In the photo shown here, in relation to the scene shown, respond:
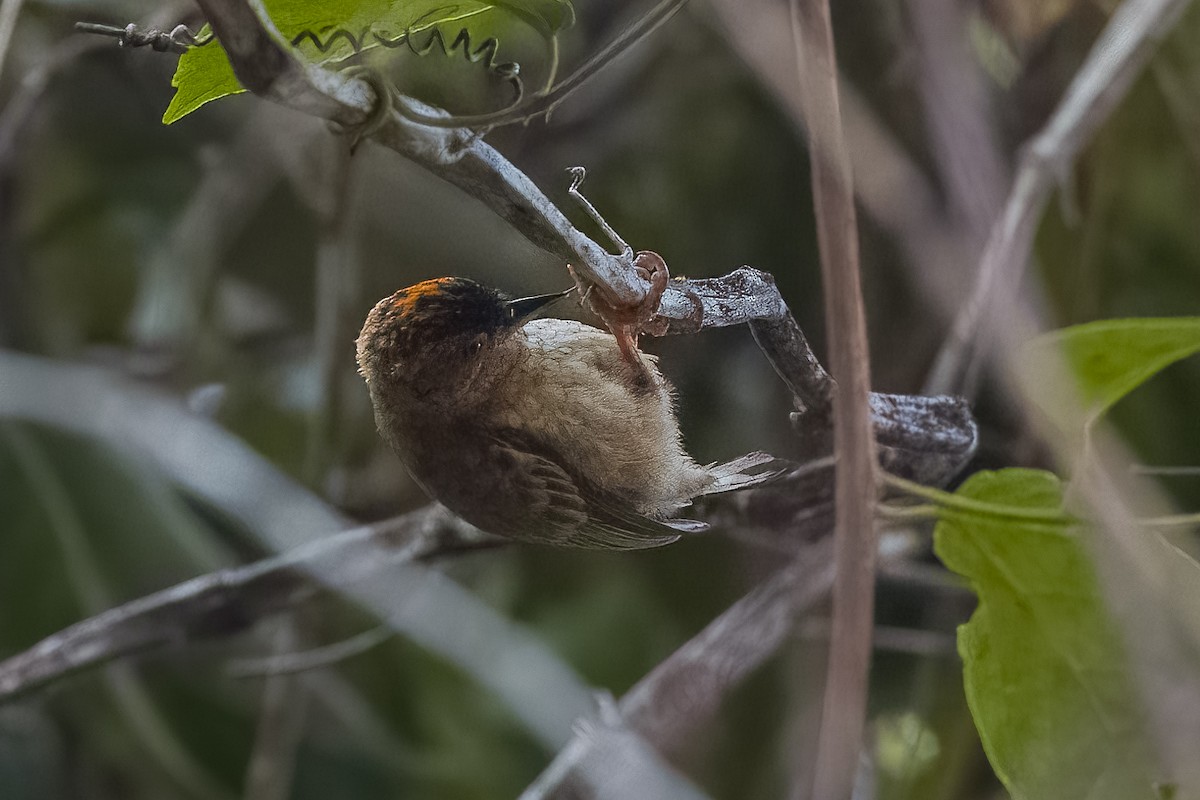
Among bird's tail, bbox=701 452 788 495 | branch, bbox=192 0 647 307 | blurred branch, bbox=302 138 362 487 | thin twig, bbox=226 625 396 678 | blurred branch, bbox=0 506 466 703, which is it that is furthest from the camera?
thin twig, bbox=226 625 396 678

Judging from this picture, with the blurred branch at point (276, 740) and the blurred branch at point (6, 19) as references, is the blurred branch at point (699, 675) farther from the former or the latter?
the blurred branch at point (6, 19)

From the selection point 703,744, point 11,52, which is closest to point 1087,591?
point 703,744

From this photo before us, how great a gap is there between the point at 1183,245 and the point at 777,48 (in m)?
0.28

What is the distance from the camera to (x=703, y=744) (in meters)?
0.61

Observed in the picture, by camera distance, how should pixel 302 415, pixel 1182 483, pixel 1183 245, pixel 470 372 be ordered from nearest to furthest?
pixel 470 372, pixel 1182 483, pixel 1183 245, pixel 302 415

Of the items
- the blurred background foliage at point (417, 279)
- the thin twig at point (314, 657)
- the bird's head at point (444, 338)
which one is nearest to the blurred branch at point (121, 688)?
the blurred background foliage at point (417, 279)

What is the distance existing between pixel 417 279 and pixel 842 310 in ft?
0.45

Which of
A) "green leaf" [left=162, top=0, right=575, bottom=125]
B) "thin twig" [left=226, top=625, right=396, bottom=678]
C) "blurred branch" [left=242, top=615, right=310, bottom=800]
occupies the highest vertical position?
"green leaf" [left=162, top=0, right=575, bottom=125]

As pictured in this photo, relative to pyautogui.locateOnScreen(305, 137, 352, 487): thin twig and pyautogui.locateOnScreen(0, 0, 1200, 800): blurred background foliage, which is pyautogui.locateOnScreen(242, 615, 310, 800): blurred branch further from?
pyautogui.locateOnScreen(305, 137, 352, 487): thin twig

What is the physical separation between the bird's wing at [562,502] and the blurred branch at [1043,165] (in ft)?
0.55

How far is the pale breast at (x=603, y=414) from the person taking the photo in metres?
0.31

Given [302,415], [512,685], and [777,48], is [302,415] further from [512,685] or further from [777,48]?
[777,48]

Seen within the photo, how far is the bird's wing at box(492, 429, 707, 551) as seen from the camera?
318 mm

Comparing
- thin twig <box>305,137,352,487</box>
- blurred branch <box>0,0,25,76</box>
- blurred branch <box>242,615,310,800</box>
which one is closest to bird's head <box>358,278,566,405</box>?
thin twig <box>305,137,352,487</box>
